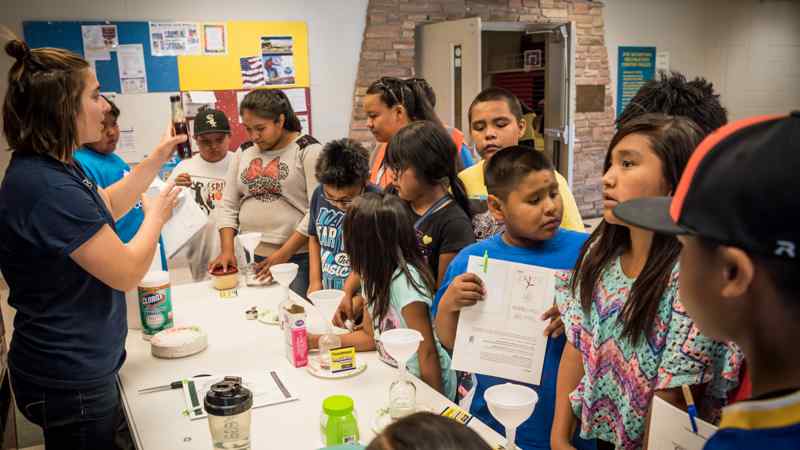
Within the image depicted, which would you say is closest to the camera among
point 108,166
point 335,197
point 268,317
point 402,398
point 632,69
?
point 402,398

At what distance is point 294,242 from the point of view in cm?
297

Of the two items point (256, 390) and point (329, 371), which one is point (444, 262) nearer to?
point (329, 371)

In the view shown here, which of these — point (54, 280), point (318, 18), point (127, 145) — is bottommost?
point (54, 280)

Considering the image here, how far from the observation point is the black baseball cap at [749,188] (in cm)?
61

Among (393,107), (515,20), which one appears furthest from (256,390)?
(515,20)

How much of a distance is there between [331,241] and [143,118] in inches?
119

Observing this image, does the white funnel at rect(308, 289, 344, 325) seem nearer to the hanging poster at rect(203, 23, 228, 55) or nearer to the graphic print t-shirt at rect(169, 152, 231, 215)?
the graphic print t-shirt at rect(169, 152, 231, 215)

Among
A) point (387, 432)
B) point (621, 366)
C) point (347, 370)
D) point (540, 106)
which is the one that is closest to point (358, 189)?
point (347, 370)

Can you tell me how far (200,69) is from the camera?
4.96 metres

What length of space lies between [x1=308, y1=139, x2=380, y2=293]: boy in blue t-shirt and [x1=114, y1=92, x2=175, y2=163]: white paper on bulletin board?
8.82 ft

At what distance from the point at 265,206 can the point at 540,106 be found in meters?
4.33

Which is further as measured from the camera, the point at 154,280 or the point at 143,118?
the point at 143,118

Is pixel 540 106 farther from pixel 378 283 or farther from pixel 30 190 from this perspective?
pixel 30 190

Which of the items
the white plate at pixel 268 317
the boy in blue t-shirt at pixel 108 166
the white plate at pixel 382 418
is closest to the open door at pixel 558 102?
the boy in blue t-shirt at pixel 108 166
